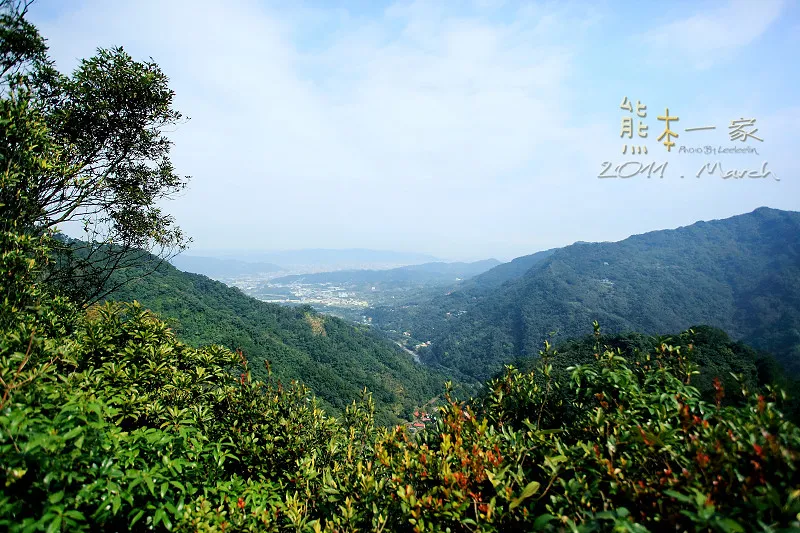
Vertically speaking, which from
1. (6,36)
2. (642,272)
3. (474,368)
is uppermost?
(6,36)

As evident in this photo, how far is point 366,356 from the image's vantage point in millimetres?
78000

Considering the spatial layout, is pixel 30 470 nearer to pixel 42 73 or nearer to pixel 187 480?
pixel 187 480

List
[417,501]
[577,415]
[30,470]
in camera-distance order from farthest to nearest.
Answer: [577,415] → [417,501] → [30,470]

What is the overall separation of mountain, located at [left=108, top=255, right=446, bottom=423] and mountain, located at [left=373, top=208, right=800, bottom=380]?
3272cm

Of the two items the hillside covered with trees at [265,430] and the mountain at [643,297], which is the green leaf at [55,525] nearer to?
the hillside covered with trees at [265,430]

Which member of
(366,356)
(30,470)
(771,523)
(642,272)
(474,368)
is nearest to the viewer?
(771,523)

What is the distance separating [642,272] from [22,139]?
516 ft

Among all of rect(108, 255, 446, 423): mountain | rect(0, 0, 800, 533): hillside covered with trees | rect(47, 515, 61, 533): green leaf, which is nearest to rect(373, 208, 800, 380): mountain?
rect(108, 255, 446, 423): mountain

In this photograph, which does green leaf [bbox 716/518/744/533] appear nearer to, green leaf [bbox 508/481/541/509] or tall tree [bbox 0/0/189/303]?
green leaf [bbox 508/481/541/509]

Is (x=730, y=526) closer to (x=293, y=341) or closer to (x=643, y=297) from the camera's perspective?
(x=293, y=341)

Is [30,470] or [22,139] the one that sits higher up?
[22,139]

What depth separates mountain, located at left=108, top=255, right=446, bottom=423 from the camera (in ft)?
167

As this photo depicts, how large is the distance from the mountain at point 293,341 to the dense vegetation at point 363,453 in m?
39.1

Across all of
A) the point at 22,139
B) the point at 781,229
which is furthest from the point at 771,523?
the point at 781,229
